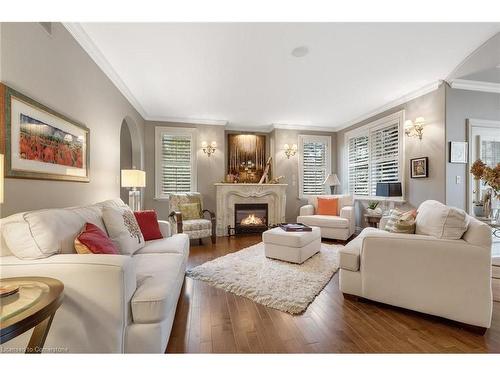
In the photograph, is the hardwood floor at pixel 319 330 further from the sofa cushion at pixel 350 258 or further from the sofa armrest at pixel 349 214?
the sofa armrest at pixel 349 214

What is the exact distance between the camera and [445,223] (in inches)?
71.1

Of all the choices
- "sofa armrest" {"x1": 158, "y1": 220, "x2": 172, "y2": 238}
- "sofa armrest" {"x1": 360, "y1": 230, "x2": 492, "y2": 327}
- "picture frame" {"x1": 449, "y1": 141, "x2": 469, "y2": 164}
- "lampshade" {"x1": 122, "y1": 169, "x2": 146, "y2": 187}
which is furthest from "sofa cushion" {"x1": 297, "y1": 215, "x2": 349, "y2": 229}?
"lampshade" {"x1": 122, "y1": 169, "x2": 146, "y2": 187}

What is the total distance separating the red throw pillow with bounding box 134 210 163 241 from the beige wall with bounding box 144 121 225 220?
2.57m

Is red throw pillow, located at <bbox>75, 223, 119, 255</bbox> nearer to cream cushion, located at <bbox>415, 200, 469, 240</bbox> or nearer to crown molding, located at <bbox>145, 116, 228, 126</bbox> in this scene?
cream cushion, located at <bbox>415, 200, 469, 240</bbox>

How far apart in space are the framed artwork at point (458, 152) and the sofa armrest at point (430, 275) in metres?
2.41

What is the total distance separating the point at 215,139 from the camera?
541cm

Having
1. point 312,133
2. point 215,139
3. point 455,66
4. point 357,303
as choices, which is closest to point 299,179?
point 312,133

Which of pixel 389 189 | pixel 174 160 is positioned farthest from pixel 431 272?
pixel 174 160

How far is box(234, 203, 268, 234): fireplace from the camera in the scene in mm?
5301

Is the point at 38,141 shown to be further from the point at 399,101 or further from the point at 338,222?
the point at 399,101

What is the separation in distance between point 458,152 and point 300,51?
9.69 ft
